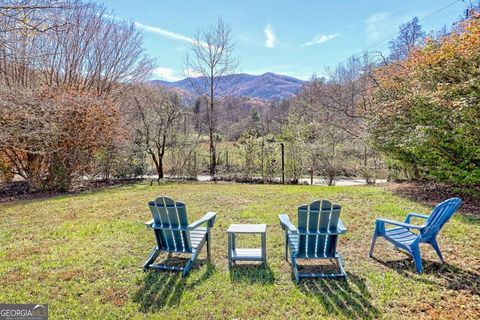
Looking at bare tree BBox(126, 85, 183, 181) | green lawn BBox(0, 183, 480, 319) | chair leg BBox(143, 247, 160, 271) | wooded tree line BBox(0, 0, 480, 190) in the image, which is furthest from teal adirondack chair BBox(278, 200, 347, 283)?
bare tree BBox(126, 85, 183, 181)

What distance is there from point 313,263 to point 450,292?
1.35 meters

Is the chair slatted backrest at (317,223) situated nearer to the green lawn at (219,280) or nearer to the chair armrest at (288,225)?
the chair armrest at (288,225)

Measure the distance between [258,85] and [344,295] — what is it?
104886mm

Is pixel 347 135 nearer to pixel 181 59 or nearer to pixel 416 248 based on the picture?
pixel 181 59

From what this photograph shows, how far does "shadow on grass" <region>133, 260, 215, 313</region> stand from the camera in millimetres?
2650

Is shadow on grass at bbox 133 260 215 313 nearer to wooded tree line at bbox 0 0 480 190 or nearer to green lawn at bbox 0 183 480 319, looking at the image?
green lawn at bbox 0 183 480 319

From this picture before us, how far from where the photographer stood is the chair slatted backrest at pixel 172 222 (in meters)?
3.18

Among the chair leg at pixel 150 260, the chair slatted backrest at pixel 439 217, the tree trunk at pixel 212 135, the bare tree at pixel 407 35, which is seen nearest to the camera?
the chair slatted backrest at pixel 439 217

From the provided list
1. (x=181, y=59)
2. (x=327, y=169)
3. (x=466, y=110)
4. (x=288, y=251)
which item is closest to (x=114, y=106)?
(x=181, y=59)

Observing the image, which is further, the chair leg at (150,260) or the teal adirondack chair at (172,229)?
the chair leg at (150,260)

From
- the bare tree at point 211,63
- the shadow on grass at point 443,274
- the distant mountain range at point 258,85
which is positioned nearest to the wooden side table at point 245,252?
the shadow on grass at point 443,274

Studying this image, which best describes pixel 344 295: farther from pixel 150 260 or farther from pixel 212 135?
pixel 212 135

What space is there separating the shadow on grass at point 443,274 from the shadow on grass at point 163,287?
2142 mm

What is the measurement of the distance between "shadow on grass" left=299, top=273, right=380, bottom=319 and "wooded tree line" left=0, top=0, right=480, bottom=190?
4.18 m
